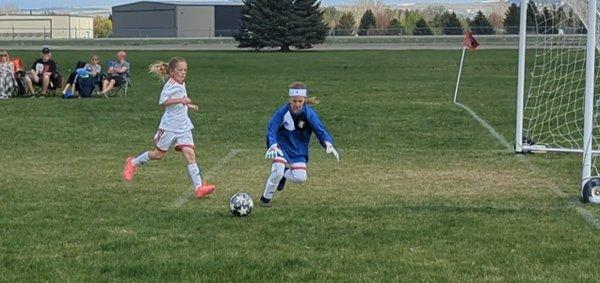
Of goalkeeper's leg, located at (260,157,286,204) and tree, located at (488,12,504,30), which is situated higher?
tree, located at (488,12,504,30)

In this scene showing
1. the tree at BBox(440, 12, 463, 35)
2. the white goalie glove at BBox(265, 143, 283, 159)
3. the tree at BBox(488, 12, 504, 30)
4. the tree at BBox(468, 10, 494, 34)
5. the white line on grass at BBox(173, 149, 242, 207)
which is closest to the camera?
the white goalie glove at BBox(265, 143, 283, 159)

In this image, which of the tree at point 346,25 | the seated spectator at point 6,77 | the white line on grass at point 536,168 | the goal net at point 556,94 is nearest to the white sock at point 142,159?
the white line on grass at point 536,168

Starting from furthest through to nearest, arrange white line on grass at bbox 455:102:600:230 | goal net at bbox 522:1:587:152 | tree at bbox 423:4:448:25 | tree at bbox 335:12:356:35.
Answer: tree at bbox 423:4:448:25
tree at bbox 335:12:356:35
goal net at bbox 522:1:587:152
white line on grass at bbox 455:102:600:230

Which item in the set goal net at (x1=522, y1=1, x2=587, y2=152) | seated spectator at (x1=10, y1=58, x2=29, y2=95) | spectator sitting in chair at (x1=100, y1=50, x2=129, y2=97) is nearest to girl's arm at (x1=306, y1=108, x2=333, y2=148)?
goal net at (x1=522, y1=1, x2=587, y2=152)

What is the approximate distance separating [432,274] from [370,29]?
92.0 meters

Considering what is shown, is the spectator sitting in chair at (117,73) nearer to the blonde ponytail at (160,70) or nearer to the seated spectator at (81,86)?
the seated spectator at (81,86)

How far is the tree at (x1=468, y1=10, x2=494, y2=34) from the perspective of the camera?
89.6 meters

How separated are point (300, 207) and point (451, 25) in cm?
8978

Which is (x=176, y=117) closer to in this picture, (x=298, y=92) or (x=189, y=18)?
(x=298, y=92)

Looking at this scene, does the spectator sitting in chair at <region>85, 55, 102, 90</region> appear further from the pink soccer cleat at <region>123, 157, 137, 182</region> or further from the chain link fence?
the chain link fence

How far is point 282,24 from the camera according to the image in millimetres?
67250

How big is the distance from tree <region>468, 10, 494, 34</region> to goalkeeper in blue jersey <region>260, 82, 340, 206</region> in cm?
8152

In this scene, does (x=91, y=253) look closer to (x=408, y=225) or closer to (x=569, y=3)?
(x=408, y=225)

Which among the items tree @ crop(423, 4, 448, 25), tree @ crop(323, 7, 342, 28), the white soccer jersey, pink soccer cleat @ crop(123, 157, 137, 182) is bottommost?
pink soccer cleat @ crop(123, 157, 137, 182)
